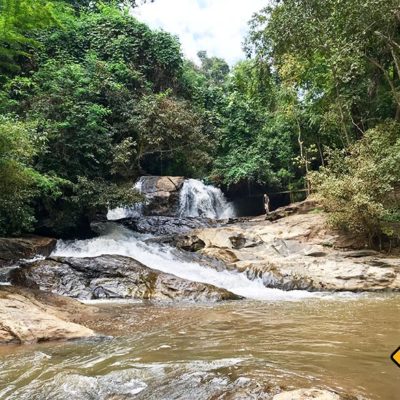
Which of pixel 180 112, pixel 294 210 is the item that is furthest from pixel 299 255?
pixel 180 112

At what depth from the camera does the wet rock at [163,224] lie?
16453mm

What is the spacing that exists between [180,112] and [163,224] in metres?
5.05

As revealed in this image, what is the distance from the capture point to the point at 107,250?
13.7 metres

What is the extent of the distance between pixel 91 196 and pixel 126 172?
3108 millimetres

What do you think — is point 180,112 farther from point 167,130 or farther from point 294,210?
point 294,210

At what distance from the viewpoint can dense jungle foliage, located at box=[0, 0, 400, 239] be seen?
1302 cm

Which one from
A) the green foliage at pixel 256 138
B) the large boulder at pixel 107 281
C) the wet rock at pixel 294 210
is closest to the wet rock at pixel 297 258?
the wet rock at pixel 294 210

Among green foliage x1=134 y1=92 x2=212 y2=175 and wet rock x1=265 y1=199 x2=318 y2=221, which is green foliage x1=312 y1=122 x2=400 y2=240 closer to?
wet rock x1=265 y1=199 x2=318 y2=221

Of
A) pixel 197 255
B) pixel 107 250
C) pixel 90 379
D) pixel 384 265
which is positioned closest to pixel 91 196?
pixel 107 250

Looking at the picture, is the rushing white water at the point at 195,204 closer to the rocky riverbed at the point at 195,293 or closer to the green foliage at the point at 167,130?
the green foliage at the point at 167,130

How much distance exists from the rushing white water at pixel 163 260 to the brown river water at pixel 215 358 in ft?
9.78

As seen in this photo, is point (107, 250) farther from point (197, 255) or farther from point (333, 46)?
point (333, 46)

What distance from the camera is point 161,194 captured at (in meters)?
19.1

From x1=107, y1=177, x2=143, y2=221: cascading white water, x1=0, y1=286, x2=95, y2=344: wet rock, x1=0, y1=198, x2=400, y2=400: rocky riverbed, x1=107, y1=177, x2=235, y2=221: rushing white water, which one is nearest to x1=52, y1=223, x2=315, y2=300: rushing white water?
x1=0, y1=198, x2=400, y2=400: rocky riverbed
